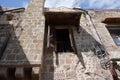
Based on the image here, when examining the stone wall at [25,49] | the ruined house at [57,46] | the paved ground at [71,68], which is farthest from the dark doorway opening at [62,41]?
the stone wall at [25,49]

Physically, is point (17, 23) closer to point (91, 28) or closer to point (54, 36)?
point (54, 36)

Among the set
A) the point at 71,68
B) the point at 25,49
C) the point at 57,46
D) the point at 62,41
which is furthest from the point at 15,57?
the point at 62,41

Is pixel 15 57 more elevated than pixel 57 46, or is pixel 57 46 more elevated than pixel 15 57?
pixel 15 57

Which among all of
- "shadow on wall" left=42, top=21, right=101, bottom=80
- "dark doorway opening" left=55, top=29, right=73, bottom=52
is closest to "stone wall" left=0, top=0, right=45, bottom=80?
"shadow on wall" left=42, top=21, right=101, bottom=80

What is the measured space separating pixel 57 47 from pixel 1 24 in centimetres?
245

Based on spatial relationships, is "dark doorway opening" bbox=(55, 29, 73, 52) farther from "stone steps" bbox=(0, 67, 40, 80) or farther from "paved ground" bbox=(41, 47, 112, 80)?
"stone steps" bbox=(0, 67, 40, 80)

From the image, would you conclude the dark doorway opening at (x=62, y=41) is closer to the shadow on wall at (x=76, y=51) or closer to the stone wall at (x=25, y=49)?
the shadow on wall at (x=76, y=51)

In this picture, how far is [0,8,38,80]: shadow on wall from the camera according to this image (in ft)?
16.2

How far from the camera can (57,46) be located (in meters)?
6.83

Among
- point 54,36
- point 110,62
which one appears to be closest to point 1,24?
point 54,36

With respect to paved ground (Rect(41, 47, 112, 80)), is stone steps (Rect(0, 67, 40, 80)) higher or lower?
higher

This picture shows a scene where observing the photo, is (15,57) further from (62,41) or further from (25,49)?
(62,41)

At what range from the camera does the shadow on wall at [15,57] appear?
494cm

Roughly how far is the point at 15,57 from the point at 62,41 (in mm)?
2254
